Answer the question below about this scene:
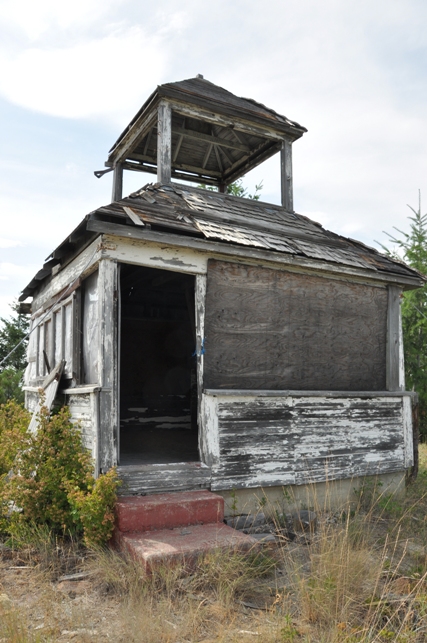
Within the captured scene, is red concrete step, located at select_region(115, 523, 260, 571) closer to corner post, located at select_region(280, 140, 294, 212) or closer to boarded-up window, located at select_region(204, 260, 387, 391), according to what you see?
boarded-up window, located at select_region(204, 260, 387, 391)

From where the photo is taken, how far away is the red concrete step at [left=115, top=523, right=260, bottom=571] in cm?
405

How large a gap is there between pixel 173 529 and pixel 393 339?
448 cm

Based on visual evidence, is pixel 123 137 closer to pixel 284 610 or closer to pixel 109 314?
pixel 109 314

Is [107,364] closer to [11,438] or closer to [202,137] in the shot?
[11,438]

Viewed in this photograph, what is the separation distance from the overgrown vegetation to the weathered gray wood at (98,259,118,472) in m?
0.24

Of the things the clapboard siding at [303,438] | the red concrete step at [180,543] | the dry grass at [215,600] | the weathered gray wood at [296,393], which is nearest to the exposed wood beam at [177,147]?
the weathered gray wood at [296,393]

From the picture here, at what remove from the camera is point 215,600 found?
12.6ft

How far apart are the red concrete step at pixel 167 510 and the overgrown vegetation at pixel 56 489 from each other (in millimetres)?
154

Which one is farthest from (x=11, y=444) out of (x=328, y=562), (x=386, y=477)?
(x=386, y=477)

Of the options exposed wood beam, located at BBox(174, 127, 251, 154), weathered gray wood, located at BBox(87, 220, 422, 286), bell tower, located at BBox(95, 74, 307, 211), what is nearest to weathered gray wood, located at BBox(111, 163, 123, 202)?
bell tower, located at BBox(95, 74, 307, 211)

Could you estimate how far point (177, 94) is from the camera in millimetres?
7367

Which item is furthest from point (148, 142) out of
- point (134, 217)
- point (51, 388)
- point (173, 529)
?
point (173, 529)

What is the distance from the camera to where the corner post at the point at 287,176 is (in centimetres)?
862

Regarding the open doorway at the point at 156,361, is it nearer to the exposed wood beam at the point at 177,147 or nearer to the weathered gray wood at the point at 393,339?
the exposed wood beam at the point at 177,147
